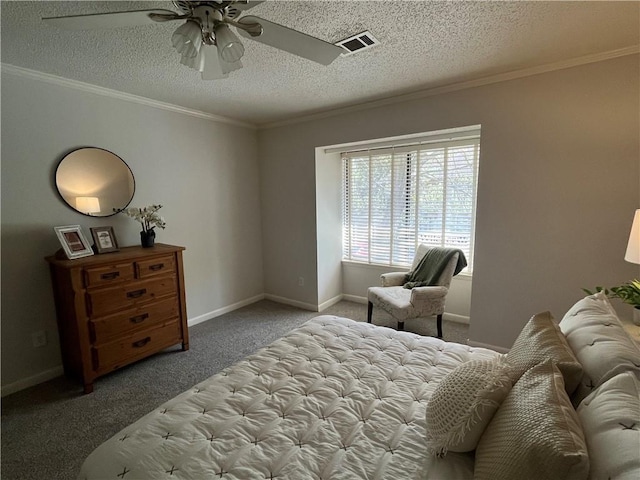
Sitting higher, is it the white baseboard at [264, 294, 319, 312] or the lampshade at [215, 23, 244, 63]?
the lampshade at [215, 23, 244, 63]

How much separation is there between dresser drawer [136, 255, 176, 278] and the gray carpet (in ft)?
2.72

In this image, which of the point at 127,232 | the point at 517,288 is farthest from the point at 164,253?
the point at 517,288

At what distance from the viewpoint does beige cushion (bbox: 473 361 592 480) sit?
702 mm

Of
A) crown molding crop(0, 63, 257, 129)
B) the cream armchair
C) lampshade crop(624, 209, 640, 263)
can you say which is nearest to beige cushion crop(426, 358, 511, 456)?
lampshade crop(624, 209, 640, 263)

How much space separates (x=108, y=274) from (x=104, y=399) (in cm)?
93

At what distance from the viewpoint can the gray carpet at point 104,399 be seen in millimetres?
1811

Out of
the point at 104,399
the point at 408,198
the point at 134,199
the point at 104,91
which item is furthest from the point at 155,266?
the point at 408,198

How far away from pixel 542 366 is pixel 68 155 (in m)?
3.48

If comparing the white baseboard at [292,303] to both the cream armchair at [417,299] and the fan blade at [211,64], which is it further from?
the fan blade at [211,64]

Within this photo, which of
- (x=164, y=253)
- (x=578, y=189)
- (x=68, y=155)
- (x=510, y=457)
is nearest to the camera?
(x=510, y=457)

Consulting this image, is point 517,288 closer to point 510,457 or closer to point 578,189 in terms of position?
point 578,189

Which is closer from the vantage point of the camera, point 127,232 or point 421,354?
point 421,354

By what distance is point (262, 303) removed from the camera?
14.5 feet

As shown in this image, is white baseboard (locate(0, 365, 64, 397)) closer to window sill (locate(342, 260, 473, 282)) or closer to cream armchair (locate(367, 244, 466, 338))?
cream armchair (locate(367, 244, 466, 338))
